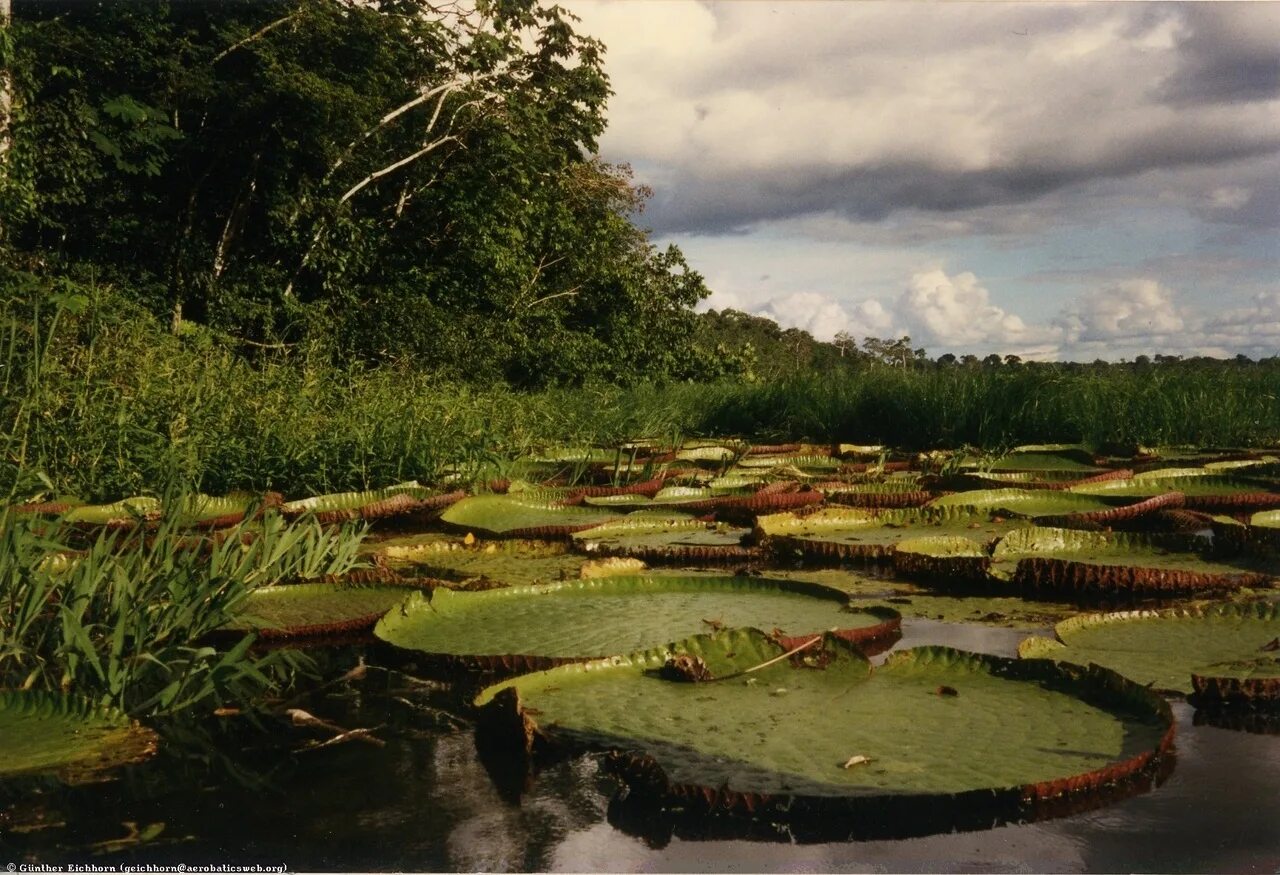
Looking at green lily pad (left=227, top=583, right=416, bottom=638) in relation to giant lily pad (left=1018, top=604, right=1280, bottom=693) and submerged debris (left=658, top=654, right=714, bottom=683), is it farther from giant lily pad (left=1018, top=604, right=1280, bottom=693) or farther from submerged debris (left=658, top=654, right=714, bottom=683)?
giant lily pad (left=1018, top=604, right=1280, bottom=693)

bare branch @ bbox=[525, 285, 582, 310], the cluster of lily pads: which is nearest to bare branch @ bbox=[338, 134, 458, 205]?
bare branch @ bbox=[525, 285, 582, 310]

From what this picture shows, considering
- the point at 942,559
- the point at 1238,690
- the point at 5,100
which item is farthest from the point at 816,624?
the point at 5,100

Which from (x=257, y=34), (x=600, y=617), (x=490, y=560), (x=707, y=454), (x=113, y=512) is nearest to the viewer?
(x=600, y=617)

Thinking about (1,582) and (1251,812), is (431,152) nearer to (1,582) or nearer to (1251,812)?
(1,582)

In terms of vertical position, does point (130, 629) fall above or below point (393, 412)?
below

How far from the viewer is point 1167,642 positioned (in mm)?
2338

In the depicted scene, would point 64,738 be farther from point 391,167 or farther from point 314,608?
point 391,167

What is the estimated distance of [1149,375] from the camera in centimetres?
808

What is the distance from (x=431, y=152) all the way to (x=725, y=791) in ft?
48.2

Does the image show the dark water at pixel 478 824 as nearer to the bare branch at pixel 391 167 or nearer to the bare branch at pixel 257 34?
the bare branch at pixel 257 34

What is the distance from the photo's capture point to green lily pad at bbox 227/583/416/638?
257cm

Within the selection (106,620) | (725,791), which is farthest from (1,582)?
(725,791)

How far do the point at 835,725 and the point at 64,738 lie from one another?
4.25ft

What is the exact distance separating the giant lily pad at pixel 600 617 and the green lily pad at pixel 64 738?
0.69 metres
